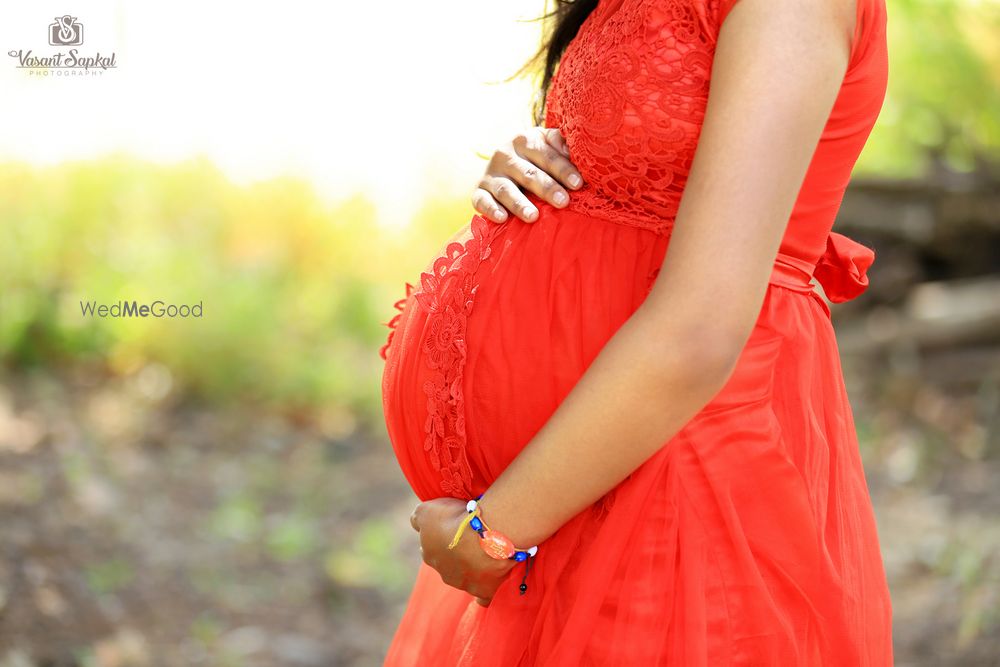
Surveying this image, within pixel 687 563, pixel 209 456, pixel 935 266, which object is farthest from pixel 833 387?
pixel 935 266

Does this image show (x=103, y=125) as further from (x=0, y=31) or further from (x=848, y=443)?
(x=848, y=443)

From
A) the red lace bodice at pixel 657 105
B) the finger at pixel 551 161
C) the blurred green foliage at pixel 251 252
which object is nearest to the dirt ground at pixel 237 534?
the blurred green foliage at pixel 251 252

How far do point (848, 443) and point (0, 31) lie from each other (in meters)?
4.03

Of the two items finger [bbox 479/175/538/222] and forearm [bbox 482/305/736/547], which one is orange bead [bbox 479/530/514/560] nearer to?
forearm [bbox 482/305/736/547]

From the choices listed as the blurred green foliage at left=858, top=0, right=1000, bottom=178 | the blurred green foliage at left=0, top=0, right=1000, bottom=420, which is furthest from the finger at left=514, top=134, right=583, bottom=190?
the blurred green foliage at left=858, top=0, right=1000, bottom=178

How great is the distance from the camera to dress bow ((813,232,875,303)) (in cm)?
149

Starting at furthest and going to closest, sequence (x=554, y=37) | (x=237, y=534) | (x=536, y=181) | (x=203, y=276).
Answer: (x=203, y=276)
(x=237, y=534)
(x=554, y=37)
(x=536, y=181)

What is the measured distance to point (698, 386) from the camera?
1.13 m

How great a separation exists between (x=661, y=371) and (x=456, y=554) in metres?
0.37

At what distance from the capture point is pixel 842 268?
1496 mm

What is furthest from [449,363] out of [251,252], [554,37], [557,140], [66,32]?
[251,252]

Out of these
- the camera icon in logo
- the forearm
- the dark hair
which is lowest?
the forearm

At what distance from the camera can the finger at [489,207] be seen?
4.65 ft

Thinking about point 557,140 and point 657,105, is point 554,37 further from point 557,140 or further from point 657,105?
point 657,105
